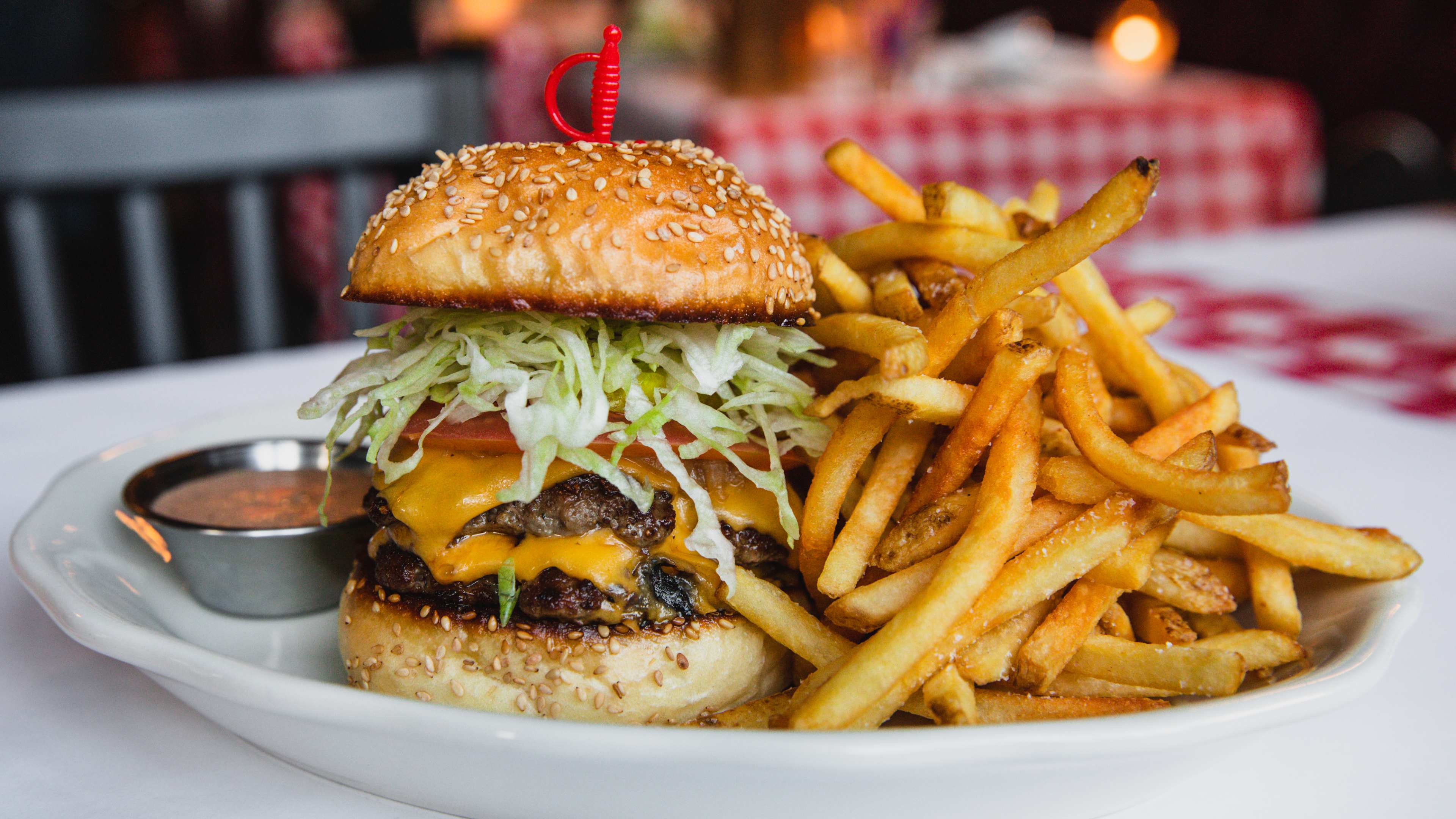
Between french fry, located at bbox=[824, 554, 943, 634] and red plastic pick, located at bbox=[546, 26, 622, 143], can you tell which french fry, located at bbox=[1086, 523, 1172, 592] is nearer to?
french fry, located at bbox=[824, 554, 943, 634]

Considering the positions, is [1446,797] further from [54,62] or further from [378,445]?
[54,62]

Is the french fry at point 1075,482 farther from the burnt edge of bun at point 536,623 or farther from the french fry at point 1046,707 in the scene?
the burnt edge of bun at point 536,623

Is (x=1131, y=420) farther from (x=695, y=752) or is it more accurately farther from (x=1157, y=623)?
(x=695, y=752)

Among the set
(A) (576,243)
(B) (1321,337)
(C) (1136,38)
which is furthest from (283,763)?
(C) (1136,38)

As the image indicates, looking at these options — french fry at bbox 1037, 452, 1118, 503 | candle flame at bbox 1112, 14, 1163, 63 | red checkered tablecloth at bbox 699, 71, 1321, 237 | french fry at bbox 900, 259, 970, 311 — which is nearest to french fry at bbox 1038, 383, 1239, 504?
french fry at bbox 1037, 452, 1118, 503

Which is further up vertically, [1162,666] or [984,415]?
[984,415]

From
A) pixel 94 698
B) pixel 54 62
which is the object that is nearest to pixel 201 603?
pixel 94 698
